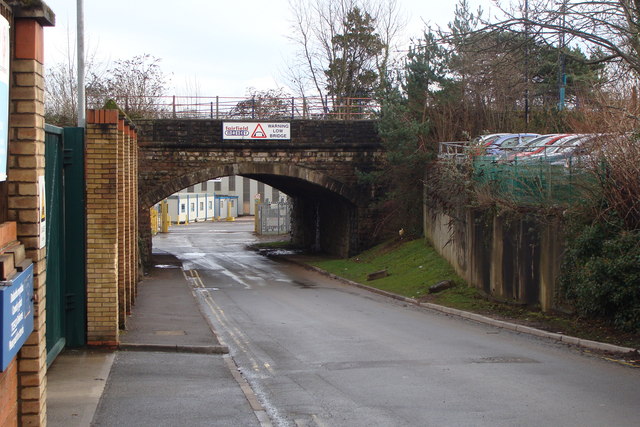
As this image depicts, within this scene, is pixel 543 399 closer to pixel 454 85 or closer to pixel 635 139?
pixel 635 139

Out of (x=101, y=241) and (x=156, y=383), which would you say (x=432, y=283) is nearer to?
(x=101, y=241)

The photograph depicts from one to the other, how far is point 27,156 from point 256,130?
95.7 feet

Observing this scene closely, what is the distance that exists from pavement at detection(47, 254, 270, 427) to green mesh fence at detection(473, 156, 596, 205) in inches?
329

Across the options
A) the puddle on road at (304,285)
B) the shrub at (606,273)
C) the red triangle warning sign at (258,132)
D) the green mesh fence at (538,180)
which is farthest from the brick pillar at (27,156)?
the red triangle warning sign at (258,132)

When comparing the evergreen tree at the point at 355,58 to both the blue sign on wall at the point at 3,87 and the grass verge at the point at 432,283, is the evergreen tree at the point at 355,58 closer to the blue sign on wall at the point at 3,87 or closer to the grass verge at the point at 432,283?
the grass verge at the point at 432,283

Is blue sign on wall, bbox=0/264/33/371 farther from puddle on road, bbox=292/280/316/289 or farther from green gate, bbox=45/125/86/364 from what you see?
puddle on road, bbox=292/280/316/289

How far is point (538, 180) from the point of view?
1778cm

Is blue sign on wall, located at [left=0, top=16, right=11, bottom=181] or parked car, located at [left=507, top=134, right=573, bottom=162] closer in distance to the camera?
blue sign on wall, located at [left=0, top=16, right=11, bottom=181]

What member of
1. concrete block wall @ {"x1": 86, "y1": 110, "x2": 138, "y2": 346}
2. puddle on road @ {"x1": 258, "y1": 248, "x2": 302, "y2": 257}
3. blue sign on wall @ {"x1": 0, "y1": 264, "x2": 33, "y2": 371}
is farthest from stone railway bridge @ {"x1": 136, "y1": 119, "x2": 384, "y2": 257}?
blue sign on wall @ {"x1": 0, "y1": 264, "x2": 33, "y2": 371}

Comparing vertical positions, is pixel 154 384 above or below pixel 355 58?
below

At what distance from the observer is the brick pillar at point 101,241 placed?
1123cm

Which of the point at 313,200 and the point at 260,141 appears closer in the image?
the point at 260,141

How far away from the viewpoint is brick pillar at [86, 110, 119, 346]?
442 inches

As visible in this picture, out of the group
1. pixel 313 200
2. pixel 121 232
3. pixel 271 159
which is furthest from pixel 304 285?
pixel 313 200
